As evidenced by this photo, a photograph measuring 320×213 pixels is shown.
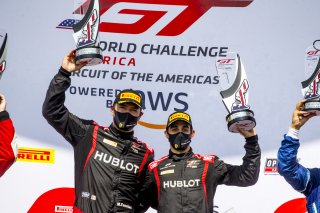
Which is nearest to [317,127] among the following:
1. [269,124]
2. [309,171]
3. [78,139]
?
[269,124]

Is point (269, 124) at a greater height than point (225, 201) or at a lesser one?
greater

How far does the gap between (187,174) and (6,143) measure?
3.99 feet

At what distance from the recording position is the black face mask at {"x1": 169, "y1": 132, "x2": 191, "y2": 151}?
3564 millimetres

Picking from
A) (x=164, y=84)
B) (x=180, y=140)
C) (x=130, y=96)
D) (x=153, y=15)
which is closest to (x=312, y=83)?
(x=180, y=140)

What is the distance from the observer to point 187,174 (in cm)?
355

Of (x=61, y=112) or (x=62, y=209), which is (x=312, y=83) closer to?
(x=61, y=112)

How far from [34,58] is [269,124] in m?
1.81

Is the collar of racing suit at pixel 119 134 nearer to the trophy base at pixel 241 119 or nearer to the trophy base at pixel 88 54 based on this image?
the trophy base at pixel 88 54

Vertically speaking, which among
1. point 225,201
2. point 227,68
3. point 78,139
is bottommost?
point 225,201

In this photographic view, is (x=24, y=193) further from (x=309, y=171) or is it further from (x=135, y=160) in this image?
(x=309, y=171)

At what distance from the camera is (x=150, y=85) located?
177 inches

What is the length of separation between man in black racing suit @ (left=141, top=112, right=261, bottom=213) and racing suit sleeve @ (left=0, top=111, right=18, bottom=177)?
1.05 m

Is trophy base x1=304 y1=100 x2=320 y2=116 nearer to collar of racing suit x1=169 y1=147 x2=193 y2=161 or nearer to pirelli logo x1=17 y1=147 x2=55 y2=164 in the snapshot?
collar of racing suit x1=169 y1=147 x2=193 y2=161

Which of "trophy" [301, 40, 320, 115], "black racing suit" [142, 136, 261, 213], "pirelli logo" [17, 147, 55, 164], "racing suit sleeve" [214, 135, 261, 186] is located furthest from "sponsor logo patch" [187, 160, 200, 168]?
"pirelli logo" [17, 147, 55, 164]
